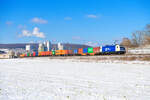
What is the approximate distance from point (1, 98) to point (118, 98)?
5.06 metres

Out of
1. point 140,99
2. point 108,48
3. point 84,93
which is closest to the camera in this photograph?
point 140,99

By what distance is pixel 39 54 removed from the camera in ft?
268

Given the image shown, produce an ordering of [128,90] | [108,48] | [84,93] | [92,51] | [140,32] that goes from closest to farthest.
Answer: [84,93], [128,90], [108,48], [92,51], [140,32]

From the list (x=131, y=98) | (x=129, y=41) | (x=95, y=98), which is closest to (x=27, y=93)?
(x=95, y=98)

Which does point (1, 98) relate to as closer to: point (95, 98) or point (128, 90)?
point (95, 98)

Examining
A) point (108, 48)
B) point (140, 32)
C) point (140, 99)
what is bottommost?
point (140, 99)

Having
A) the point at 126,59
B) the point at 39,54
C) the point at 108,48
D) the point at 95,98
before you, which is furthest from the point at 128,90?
the point at 39,54

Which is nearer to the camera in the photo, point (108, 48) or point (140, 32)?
point (108, 48)

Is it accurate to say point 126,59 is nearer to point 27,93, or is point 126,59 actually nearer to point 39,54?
point 27,93

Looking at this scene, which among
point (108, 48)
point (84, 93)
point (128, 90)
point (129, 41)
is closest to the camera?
point (84, 93)

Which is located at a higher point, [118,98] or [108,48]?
[108,48]

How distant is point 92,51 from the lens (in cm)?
5322

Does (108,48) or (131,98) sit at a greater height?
(108,48)

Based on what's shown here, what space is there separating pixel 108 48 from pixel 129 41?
48980 millimetres
